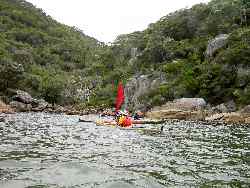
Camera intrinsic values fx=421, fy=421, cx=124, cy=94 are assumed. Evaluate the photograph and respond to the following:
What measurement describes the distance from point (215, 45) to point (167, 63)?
10.4 meters

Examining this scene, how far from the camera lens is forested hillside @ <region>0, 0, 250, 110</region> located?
6009 cm

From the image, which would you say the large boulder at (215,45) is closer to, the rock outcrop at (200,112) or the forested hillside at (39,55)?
the rock outcrop at (200,112)

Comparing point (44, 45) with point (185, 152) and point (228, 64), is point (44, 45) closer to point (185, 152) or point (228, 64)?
point (228, 64)

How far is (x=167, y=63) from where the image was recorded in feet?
247

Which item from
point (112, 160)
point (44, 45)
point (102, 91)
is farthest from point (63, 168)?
point (44, 45)

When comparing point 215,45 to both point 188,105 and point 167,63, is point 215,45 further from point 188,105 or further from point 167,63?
point 188,105

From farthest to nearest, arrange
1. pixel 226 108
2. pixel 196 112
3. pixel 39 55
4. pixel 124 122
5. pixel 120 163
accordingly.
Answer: pixel 39 55, pixel 226 108, pixel 196 112, pixel 124 122, pixel 120 163

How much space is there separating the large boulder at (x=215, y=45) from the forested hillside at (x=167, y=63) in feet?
0.89

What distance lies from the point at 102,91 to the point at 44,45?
69291 millimetres

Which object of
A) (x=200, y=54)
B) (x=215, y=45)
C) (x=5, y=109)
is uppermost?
(x=215, y=45)

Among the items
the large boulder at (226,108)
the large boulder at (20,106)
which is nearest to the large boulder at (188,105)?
the large boulder at (226,108)

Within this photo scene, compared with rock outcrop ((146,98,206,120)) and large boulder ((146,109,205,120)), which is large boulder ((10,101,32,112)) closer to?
rock outcrop ((146,98,206,120))

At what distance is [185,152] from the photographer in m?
18.5

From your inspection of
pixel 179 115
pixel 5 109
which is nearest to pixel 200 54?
pixel 179 115
